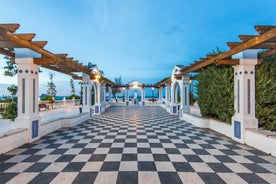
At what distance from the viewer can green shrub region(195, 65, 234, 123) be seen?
15.8 feet

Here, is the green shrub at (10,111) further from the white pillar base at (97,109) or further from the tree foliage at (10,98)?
the white pillar base at (97,109)

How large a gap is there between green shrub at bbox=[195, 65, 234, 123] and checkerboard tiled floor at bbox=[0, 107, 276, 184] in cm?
129

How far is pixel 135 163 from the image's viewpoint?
2777 millimetres

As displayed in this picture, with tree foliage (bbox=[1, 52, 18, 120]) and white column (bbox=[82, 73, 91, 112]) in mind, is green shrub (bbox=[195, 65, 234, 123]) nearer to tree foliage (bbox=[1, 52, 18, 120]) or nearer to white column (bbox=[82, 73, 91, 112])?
white column (bbox=[82, 73, 91, 112])

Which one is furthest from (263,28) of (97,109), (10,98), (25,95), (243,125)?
(97,109)

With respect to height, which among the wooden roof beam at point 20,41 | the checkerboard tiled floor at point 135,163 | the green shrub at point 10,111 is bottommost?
the checkerboard tiled floor at point 135,163

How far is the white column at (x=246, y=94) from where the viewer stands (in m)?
4.11

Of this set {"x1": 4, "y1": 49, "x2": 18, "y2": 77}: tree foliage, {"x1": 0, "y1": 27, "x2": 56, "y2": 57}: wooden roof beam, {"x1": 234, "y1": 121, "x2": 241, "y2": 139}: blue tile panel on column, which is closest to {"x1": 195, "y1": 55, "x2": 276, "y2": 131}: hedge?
{"x1": 234, "y1": 121, "x2": 241, "y2": 139}: blue tile panel on column

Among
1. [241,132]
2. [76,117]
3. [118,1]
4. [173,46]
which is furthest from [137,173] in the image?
[173,46]

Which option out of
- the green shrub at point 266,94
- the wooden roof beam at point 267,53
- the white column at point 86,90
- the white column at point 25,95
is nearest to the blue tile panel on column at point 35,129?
the white column at point 25,95

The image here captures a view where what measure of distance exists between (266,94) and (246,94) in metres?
0.56

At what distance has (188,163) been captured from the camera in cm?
281

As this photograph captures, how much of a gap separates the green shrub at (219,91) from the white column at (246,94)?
0.43m

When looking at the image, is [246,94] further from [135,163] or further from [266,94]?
[135,163]
